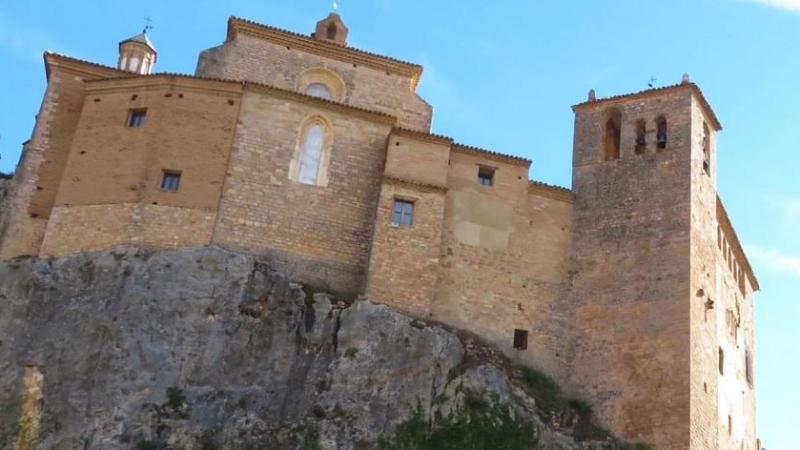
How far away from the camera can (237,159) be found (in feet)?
93.1

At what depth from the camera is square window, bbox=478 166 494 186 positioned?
30.5 meters

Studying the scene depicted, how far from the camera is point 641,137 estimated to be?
31.9 m

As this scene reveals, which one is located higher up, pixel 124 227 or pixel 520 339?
pixel 124 227

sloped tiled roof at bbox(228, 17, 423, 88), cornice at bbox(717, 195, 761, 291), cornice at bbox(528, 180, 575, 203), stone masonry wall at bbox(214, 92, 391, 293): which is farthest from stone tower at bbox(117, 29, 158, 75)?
cornice at bbox(717, 195, 761, 291)

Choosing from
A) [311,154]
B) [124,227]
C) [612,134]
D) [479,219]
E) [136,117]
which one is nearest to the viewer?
[124,227]

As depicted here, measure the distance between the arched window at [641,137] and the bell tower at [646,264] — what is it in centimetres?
4

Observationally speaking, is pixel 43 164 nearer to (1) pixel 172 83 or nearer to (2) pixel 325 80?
(1) pixel 172 83

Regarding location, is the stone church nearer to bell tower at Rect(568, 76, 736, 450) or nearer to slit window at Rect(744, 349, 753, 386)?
bell tower at Rect(568, 76, 736, 450)

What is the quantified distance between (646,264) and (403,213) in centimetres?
680

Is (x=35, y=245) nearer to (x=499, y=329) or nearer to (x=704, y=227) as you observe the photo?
(x=499, y=329)

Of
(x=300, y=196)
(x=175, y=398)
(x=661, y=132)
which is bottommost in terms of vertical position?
(x=175, y=398)

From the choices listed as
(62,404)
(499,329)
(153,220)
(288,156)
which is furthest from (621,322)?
(62,404)

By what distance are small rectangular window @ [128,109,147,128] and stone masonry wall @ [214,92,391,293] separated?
8.42ft

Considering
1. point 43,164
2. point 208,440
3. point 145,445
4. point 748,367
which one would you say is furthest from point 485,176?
point 145,445
